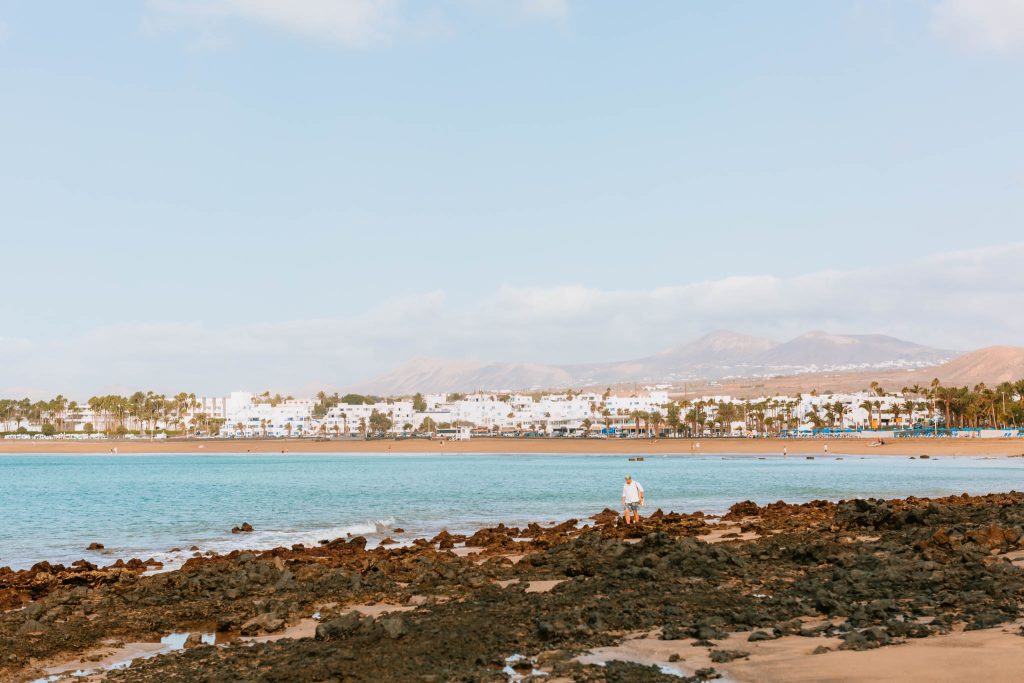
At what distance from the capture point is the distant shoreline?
109250mm

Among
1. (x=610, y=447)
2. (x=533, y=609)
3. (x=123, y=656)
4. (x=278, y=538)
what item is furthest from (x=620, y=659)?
(x=610, y=447)

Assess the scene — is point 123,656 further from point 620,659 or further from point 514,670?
point 620,659

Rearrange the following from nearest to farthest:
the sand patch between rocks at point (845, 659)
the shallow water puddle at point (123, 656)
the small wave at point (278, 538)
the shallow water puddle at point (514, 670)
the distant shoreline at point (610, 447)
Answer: the sand patch between rocks at point (845, 659) < the shallow water puddle at point (514, 670) < the shallow water puddle at point (123, 656) < the small wave at point (278, 538) < the distant shoreline at point (610, 447)

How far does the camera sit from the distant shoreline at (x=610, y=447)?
358ft

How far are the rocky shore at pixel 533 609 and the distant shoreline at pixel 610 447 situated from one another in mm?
90860

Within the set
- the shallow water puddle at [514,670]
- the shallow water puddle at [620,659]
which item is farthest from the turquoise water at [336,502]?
the shallow water puddle at [620,659]

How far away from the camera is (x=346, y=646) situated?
1080cm

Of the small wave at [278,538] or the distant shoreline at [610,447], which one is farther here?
the distant shoreline at [610,447]

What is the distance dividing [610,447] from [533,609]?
131m

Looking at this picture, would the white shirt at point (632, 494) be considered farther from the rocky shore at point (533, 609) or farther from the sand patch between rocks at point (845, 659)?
the sand patch between rocks at point (845, 659)

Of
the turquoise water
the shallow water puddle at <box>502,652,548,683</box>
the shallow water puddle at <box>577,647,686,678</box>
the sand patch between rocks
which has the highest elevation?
the sand patch between rocks

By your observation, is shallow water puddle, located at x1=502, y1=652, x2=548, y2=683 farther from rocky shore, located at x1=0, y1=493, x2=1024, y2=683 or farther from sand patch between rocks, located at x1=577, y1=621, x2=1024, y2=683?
sand patch between rocks, located at x1=577, y1=621, x2=1024, y2=683

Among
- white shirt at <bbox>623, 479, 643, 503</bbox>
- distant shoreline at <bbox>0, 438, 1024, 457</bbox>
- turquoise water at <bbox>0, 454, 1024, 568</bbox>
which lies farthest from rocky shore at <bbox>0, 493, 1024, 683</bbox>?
distant shoreline at <bbox>0, 438, 1024, 457</bbox>

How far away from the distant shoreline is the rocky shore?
90.9m
